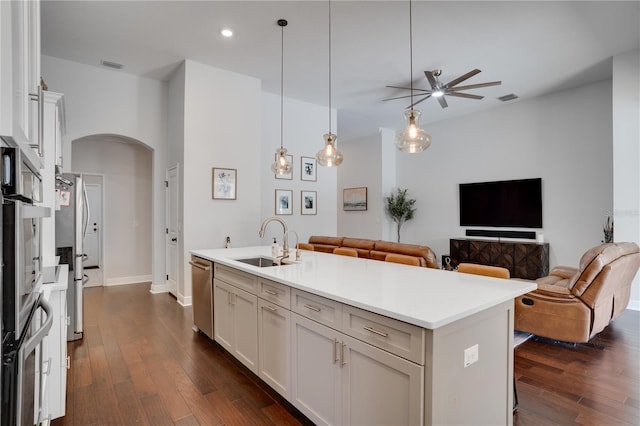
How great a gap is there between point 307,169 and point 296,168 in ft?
0.84

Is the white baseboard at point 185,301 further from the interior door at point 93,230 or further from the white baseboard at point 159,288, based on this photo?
the interior door at point 93,230

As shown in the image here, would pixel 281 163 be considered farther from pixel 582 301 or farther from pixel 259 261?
pixel 582 301

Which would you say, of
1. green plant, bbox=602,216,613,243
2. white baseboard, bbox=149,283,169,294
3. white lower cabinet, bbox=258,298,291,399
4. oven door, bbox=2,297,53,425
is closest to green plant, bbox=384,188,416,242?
green plant, bbox=602,216,613,243

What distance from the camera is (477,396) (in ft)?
5.37

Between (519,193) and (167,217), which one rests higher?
(519,193)

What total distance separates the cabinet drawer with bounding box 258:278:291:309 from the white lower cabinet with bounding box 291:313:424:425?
0.13m

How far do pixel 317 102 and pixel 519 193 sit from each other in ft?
14.1

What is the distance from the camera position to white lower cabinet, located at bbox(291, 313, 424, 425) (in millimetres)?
1449

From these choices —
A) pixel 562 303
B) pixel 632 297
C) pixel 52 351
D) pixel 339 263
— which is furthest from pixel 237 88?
pixel 632 297

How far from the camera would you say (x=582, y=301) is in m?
3.10

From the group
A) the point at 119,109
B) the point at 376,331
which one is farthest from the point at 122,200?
the point at 376,331

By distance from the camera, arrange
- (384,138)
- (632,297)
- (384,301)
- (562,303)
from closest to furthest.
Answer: (384,301)
(562,303)
(632,297)
(384,138)

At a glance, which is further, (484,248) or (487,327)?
(484,248)

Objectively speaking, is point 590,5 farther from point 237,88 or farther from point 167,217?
point 167,217
